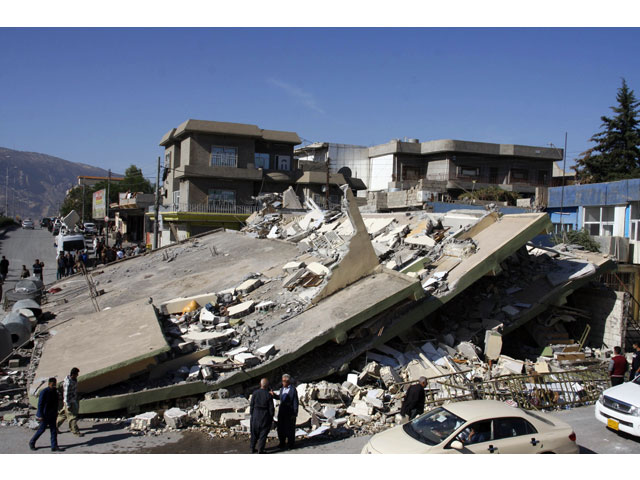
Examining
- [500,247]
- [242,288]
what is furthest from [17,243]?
[500,247]

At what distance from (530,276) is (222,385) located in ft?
30.3

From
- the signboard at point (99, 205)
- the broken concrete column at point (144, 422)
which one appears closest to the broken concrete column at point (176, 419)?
the broken concrete column at point (144, 422)

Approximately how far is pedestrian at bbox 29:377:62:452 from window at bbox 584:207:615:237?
70.9ft

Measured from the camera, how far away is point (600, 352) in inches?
527

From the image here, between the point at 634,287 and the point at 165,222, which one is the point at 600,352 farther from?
the point at 165,222

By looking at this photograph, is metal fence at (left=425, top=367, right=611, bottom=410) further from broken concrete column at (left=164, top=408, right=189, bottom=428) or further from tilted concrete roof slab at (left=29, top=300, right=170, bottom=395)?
tilted concrete roof slab at (left=29, top=300, right=170, bottom=395)

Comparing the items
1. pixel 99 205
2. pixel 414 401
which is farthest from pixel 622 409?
pixel 99 205

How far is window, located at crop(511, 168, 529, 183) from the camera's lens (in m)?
42.8

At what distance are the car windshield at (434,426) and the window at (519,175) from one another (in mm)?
39473

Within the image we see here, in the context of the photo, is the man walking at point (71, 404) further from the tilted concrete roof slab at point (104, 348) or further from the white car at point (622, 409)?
the white car at point (622, 409)

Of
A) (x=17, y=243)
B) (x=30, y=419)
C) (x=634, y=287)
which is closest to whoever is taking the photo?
(x=30, y=419)

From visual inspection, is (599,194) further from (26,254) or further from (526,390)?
(26,254)

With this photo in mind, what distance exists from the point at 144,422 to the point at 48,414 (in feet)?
5.00

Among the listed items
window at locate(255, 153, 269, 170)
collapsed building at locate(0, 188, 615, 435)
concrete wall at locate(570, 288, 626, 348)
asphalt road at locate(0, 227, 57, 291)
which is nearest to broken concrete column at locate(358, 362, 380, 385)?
collapsed building at locate(0, 188, 615, 435)
